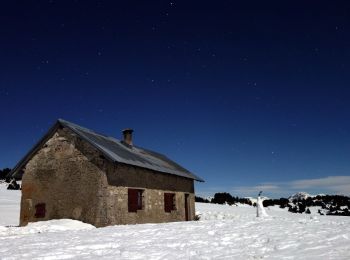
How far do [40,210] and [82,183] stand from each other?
2.56m

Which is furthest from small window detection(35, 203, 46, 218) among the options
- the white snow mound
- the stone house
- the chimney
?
the chimney

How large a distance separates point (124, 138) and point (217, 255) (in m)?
19.3

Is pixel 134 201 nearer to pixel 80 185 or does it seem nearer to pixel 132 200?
pixel 132 200

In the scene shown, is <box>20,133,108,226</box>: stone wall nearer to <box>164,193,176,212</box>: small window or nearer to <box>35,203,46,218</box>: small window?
<box>35,203,46,218</box>: small window

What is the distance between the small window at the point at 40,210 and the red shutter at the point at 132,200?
392cm

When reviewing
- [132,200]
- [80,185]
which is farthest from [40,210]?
[132,200]

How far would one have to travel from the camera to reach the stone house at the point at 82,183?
16.5 meters

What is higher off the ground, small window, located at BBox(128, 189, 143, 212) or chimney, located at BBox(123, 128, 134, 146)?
chimney, located at BBox(123, 128, 134, 146)

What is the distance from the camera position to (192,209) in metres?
25.2

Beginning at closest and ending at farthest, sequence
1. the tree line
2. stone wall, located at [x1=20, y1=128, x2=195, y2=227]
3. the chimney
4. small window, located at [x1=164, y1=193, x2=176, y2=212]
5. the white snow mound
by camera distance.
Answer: the white snow mound → stone wall, located at [x1=20, y1=128, x2=195, y2=227] → small window, located at [x1=164, y1=193, x2=176, y2=212] → the chimney → the tree line

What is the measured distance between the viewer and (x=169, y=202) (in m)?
21.5

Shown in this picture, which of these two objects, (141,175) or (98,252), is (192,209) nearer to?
(141,175)

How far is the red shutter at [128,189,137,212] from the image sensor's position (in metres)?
17.6

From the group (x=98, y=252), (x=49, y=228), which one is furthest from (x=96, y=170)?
(x=98, y=252)
